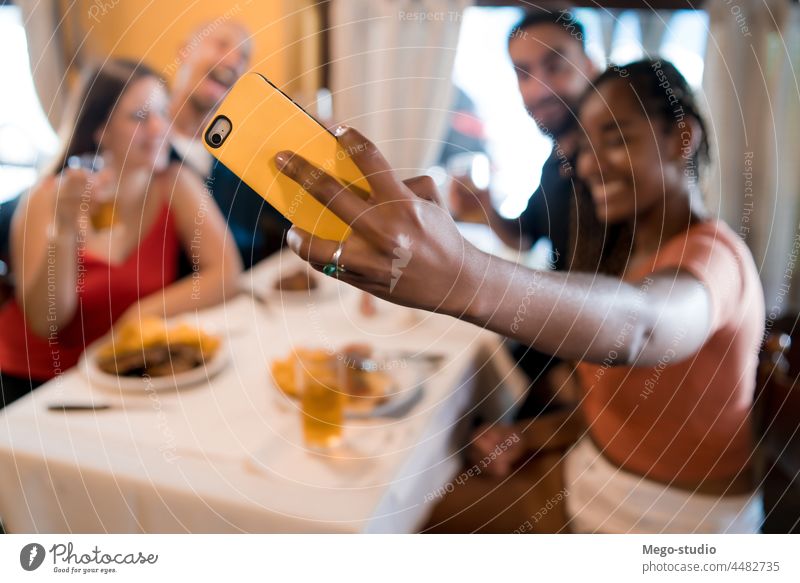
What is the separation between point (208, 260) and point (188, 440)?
0.13 meters

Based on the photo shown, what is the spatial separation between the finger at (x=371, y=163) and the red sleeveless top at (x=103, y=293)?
0.45 feet

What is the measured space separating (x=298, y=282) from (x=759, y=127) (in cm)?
34

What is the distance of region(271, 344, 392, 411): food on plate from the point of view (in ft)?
1.37

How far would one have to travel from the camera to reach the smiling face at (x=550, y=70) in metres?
0.38

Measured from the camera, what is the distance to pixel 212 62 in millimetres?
380

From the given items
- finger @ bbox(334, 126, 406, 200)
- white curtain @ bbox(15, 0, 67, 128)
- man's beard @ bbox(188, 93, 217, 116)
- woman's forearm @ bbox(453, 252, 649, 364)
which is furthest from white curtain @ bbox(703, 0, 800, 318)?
white curtain @ bbox(15, 0, 67, 128)

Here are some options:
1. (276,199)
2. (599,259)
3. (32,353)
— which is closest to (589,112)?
(599,259)

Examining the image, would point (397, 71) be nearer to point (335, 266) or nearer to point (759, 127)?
point (335, 266)

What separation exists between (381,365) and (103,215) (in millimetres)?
220

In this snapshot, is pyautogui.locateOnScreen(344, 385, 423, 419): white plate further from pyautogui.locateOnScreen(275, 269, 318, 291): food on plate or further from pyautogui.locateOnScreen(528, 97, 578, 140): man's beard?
pyautogui.locateOnScreen(528, 97, 578, 140): man's beard
